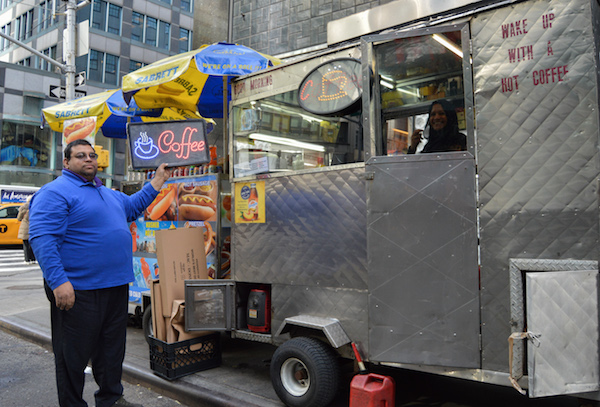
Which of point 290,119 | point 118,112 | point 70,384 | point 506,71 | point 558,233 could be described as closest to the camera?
point 558,233

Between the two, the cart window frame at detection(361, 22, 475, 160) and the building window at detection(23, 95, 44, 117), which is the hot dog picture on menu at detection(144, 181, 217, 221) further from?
the building window at detection(23, 95, 44, 117)

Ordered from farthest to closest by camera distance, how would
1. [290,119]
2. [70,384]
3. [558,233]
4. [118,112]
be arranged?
1. [118,112]
2. [290,119]
3. [70,384]
4. [558,233]

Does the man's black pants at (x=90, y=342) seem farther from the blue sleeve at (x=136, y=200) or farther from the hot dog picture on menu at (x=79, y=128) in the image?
→ the hot dog picture on menu at (x=79, y=128)

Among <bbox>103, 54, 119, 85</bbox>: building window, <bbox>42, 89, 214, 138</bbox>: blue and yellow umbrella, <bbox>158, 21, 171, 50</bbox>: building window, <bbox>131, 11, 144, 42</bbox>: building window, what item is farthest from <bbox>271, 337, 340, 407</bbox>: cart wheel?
<bbox>158, 21, 171, 50</bbox>: building window

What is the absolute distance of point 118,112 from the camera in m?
7.65

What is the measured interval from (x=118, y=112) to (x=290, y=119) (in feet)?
13.7

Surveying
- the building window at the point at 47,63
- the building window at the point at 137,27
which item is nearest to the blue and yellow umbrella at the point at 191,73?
the building window at the point at 47,63

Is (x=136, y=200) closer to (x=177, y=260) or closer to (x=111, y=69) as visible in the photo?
(x=177, y=260)

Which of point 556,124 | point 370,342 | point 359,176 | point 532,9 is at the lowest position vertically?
point 370,342

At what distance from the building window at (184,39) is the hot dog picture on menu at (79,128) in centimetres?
2858

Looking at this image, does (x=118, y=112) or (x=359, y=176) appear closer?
(x=359, y=176)

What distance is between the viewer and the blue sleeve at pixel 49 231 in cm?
333

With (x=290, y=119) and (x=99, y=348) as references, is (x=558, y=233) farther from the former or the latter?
(x=99, y=348)

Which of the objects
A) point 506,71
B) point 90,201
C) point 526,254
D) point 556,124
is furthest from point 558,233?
point 90,201
